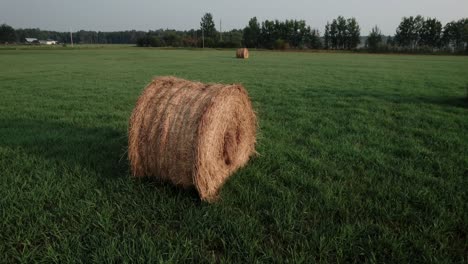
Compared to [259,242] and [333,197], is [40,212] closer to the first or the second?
[259,242]

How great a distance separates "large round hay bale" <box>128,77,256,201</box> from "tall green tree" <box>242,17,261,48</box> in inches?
4781

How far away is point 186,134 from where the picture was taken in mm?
4301

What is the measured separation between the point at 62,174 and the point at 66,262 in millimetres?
2096

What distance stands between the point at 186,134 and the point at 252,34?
129 meters

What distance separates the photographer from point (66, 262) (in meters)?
3.09

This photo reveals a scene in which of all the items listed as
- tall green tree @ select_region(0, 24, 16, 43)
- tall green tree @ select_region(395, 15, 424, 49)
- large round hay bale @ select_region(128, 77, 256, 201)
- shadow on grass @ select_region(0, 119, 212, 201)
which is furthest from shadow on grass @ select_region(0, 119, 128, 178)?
tall green tree @ select_region(0, 24, 16, 43)

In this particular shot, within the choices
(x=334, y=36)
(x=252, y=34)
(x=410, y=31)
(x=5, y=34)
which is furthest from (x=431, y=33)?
(x=5, y=34)

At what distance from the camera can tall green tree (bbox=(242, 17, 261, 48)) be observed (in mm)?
123062

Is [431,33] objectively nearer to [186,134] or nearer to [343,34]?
[343,34]

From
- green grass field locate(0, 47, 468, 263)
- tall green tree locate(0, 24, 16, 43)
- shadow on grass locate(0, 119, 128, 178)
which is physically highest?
tall green tree locate(0, 24, 16, 43)

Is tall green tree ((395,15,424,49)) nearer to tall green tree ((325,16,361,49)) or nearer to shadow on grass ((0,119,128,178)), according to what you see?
tall green tree ((325,16,361,49))

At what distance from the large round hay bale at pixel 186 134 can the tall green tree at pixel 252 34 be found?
12145 centimetres

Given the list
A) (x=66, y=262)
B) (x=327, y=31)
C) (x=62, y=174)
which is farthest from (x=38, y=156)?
(x=327, y=31)

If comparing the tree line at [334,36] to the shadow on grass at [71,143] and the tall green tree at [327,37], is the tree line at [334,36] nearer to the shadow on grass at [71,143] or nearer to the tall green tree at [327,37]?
the tall green tree at [327,37]
